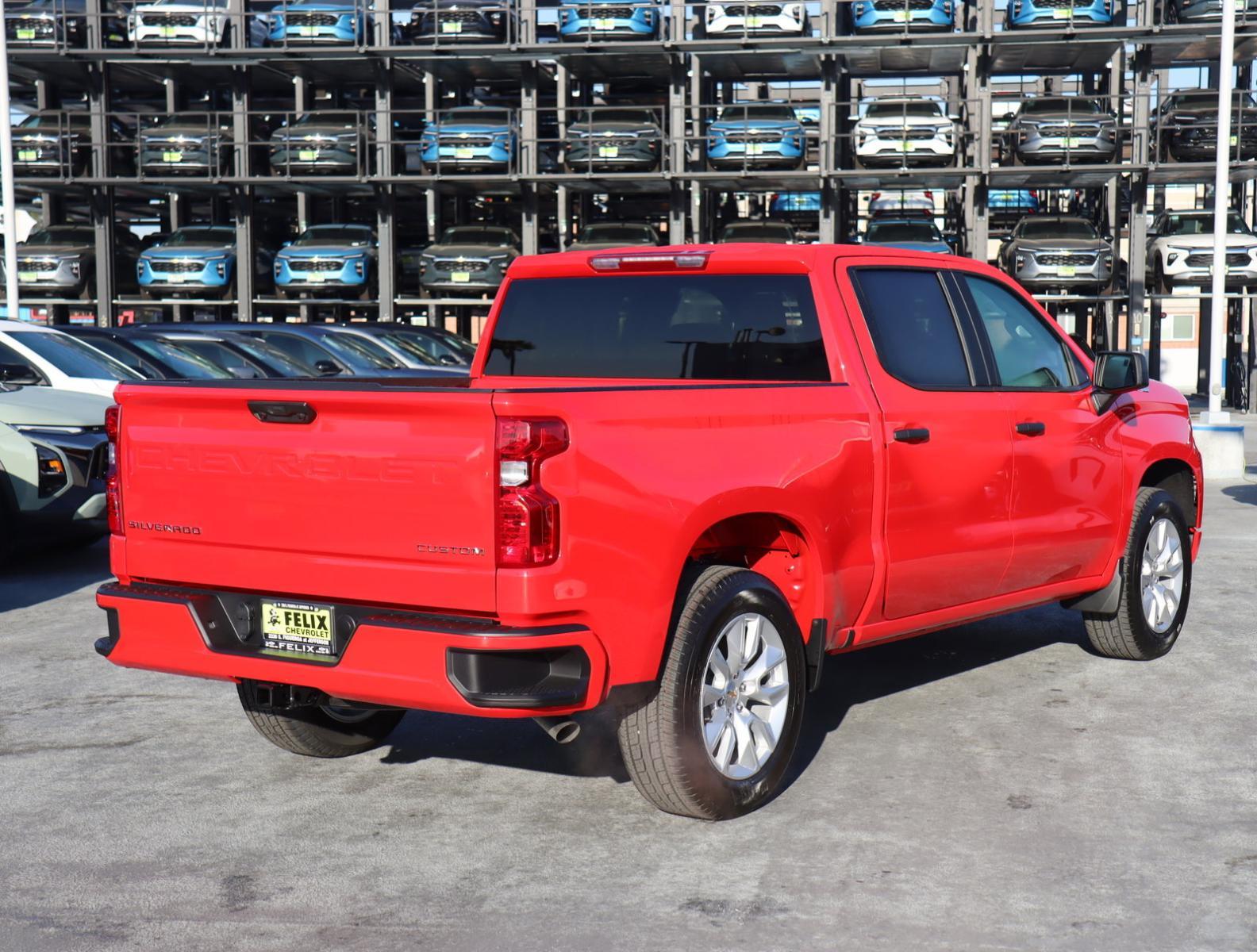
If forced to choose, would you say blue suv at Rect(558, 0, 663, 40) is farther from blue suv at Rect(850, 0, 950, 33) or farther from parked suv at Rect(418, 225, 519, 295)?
parked suv at Rect(418, 225, 519, 295)

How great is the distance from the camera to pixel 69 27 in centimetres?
3209

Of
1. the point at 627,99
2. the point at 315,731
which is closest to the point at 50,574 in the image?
the point at 315,731

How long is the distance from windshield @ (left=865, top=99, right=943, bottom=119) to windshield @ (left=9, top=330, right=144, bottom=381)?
60.6ft

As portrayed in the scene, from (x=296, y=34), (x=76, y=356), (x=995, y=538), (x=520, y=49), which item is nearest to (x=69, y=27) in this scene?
(x=296, y=34)

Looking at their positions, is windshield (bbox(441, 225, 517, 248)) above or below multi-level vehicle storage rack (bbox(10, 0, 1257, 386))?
below

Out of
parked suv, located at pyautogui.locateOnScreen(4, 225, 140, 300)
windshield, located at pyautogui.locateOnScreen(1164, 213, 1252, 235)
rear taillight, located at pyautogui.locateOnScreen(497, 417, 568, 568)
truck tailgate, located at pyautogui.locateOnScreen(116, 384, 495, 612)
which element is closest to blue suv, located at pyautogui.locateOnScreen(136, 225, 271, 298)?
parked suv, located at pyautogui.locateOnScreen(4, 225, 140, 300)

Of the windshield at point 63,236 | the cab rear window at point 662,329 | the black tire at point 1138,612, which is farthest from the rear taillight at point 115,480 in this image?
the windshield at point 63,236

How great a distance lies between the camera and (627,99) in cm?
3441

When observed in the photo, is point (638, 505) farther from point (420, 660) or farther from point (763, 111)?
point (763, 111)

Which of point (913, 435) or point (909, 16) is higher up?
point (909, 16)

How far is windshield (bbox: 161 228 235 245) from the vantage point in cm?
2972

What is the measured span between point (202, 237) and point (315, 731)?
26421 mm

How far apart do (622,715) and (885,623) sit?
53.2 inches

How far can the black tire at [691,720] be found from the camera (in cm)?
435
